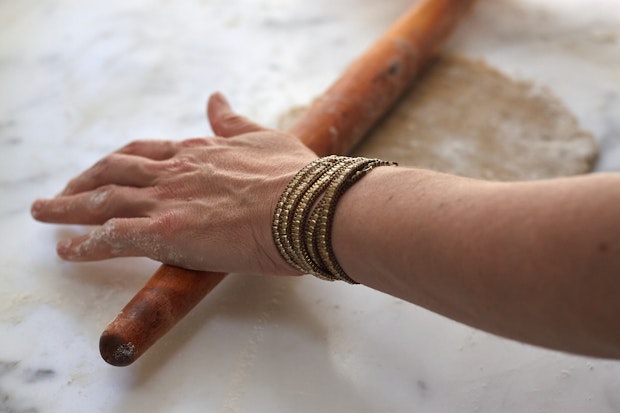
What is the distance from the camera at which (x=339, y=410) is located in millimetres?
1079

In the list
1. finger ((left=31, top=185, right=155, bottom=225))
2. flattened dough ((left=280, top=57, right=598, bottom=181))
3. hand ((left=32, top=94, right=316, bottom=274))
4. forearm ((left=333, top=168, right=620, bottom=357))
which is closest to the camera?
forearm ((left=333, top=168, right=620, bottom=357))

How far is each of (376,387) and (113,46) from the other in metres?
1.29

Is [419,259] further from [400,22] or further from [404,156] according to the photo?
[400,22]

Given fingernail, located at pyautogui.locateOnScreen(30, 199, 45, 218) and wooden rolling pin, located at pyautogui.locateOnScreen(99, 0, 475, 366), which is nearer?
wooden rolling pin, located at pyautogui.locateOnScreen(99, 0, 475, 366)

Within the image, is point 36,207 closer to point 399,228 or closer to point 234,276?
point 234,276

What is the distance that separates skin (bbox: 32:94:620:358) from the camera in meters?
0.79

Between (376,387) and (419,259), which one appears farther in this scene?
(376,387)

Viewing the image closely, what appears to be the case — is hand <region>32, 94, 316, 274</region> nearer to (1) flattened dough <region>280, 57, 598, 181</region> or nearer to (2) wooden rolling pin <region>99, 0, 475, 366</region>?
(2) wooden rolling pin <region>99, 0, 475, 366</region>

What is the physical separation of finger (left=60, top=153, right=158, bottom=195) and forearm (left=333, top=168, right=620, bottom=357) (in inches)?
18.3

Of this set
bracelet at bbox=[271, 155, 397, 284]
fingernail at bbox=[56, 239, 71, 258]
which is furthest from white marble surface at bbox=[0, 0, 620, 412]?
bracelet at bbox=[271, 155, 397, 284]

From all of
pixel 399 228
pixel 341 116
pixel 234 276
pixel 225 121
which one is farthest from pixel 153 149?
pixel 399 228

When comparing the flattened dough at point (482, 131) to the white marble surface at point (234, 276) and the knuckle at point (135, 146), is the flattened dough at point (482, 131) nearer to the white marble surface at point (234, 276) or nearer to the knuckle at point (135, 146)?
the white marble surface at point (234, 276)

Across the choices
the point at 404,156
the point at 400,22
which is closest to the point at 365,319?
the point at 404,156

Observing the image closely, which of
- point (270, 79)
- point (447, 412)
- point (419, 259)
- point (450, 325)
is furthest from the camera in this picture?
point (270, 79)
